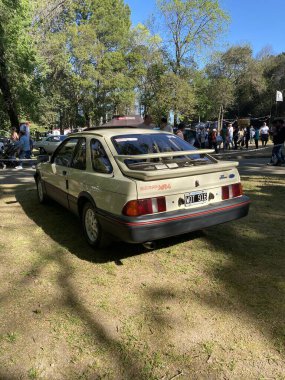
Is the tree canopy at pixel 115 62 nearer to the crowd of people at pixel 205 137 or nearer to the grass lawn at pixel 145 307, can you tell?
the crowd of people at pixel 205 137

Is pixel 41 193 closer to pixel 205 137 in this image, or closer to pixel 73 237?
pixel 73 237

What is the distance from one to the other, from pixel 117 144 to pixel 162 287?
73.9 inches

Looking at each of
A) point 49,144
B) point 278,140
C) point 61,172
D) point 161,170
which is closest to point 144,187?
point 161,170

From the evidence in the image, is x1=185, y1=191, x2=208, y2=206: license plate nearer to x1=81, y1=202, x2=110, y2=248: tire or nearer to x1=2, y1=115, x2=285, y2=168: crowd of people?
x1=81, y1=202, x2=110, y2=248: tire

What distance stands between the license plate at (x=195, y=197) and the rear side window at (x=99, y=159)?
95cm

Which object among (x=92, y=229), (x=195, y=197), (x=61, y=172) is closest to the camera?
(x=195, y=197)

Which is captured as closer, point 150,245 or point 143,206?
point 143,206

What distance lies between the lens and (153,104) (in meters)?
35.4

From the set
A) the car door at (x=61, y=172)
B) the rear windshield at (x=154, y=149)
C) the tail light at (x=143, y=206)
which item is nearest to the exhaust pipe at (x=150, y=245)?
the tail light at (x=143, y=206)

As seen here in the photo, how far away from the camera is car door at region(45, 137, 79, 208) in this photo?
17.4 ft

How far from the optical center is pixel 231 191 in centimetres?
438

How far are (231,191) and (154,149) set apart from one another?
1.17 metres

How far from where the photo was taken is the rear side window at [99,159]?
4219mm

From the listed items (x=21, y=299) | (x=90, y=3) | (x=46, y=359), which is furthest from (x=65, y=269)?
(x=90, y=3)
